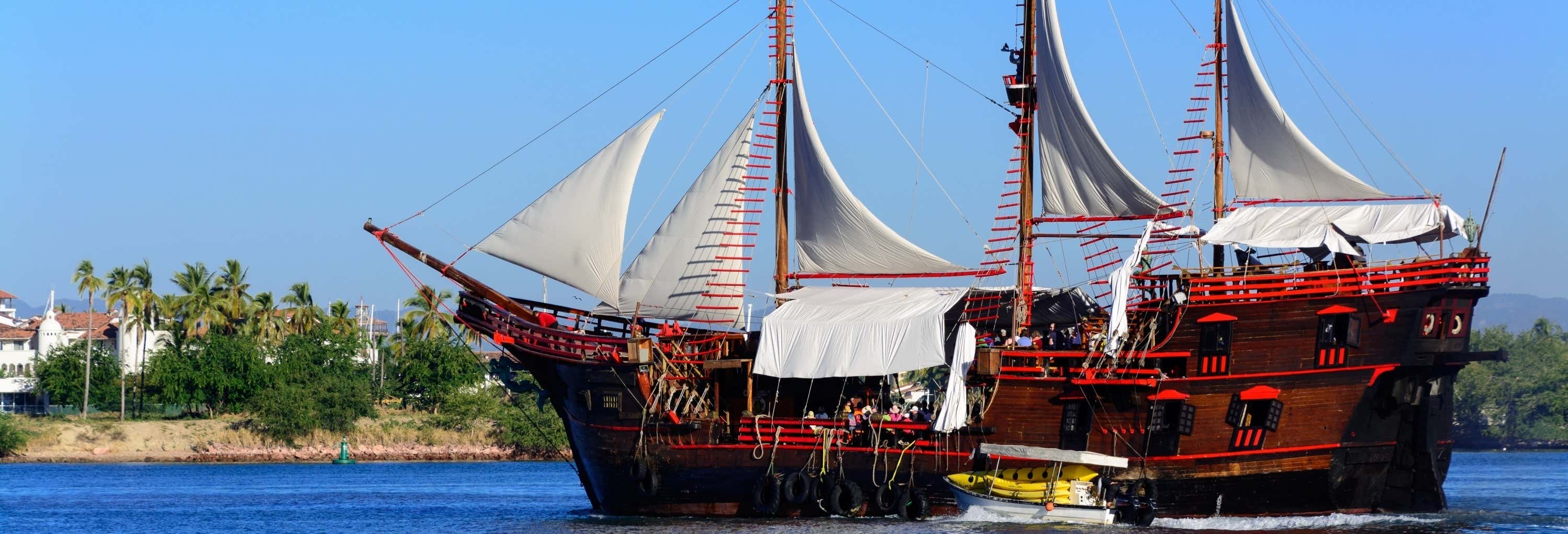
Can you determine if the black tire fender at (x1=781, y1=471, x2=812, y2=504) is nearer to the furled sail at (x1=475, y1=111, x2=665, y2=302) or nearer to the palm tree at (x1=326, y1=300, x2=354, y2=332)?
the furled sail at (x1=475, y1=111, x2=665, y2=302)

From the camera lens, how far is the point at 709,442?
116ft

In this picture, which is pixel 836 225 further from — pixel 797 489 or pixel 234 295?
pixel 234 295

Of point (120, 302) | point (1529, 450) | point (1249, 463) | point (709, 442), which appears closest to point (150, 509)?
point (709, 442)

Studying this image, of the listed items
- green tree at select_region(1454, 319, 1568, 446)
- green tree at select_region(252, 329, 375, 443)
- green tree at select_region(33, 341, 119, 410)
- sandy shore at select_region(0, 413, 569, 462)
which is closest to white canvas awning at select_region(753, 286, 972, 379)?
sandy shore at select_region(0, 413, 569, 462)

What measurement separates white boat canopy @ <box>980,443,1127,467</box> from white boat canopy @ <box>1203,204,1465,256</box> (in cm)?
464

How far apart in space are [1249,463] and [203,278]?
61270 mm

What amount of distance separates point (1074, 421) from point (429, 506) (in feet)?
58.7

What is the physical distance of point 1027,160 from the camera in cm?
3706

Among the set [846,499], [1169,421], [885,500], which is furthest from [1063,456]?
[846,499]

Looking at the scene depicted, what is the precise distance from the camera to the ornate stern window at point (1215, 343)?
105 feet

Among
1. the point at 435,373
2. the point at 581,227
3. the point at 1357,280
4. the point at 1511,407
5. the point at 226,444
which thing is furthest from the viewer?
the point at 1511,407

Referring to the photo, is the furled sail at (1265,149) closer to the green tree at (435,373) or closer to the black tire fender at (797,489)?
the black tire fender at (797,489)

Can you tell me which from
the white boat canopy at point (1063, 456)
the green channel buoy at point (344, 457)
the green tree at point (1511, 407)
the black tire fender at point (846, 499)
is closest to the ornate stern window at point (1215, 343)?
the white boat canopy at point (1063, 456)

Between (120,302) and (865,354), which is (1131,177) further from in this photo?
(120,302)
